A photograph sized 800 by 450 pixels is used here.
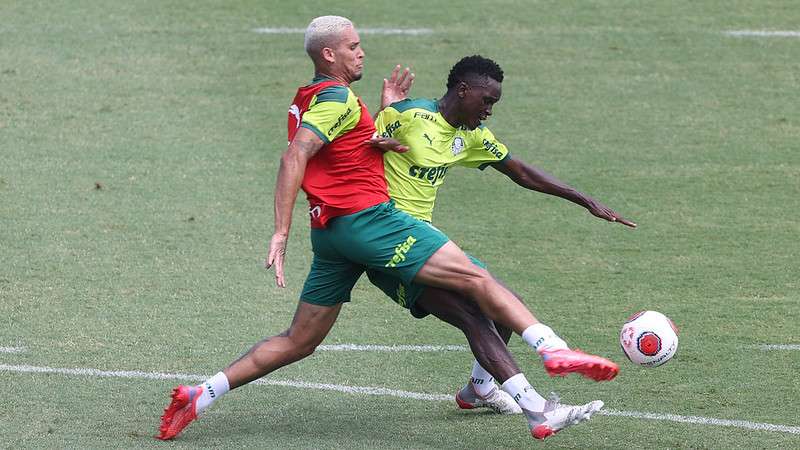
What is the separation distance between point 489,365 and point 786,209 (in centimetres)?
591

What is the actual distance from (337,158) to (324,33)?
692 mm

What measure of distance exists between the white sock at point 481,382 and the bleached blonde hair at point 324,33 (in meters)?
2.02

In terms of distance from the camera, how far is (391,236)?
7.64 meters

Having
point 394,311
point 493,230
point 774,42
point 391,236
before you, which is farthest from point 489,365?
point 774,42

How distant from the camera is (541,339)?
7504mm

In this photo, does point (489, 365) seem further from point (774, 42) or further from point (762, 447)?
point (774, 42)

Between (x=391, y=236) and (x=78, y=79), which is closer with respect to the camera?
(x=391, y=236)

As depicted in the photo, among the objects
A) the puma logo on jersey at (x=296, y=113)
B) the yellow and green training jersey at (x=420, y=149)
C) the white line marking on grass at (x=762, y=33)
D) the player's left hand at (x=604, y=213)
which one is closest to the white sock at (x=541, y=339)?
the yellow and green training jersey at (x=420, y=149)

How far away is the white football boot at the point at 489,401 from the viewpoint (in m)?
8.37

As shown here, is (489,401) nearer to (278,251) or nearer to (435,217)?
(278,251)

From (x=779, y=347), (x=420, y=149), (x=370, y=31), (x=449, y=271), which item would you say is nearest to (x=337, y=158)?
(x=420, y=149)

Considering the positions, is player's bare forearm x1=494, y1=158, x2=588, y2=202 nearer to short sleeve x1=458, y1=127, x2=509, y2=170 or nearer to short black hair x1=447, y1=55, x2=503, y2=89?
short sleeve x1=458, y1=127, x2=509, y2=170

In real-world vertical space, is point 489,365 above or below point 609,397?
above

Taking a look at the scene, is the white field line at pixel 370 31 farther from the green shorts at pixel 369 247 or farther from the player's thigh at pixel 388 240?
the player's thigh at pixel 388 240
